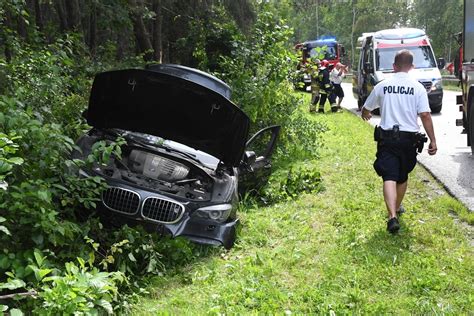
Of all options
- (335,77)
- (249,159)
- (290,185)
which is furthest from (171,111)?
(335,77)

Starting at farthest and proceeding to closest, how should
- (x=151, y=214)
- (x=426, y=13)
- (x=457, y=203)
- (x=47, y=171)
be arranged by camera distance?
(x=426, y=13)
(x=457, y=203)
(x=151, y=214)
(x=47, y=171)

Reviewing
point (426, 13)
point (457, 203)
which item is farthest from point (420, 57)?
point (426, 13)

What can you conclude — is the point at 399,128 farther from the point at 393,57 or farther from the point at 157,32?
the point at 393,57

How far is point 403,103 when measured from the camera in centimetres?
606

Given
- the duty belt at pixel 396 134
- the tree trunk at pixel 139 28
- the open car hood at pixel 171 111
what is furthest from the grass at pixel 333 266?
the tree trunk at pixel 139 28

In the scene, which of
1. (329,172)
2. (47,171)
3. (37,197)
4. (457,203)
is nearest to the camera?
(37,197)

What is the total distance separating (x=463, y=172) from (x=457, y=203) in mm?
2308

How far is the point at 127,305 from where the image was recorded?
4.24 m

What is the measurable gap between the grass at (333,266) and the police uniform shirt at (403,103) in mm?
1120

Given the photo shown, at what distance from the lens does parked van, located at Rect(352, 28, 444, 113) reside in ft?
58.7

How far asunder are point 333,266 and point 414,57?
15164mm

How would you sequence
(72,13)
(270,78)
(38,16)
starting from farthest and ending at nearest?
(38,16)
(72,13)
(270,78)

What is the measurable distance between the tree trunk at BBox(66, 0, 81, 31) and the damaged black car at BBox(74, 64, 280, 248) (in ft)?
30.2

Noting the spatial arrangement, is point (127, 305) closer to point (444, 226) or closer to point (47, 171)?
point (47, 171)
